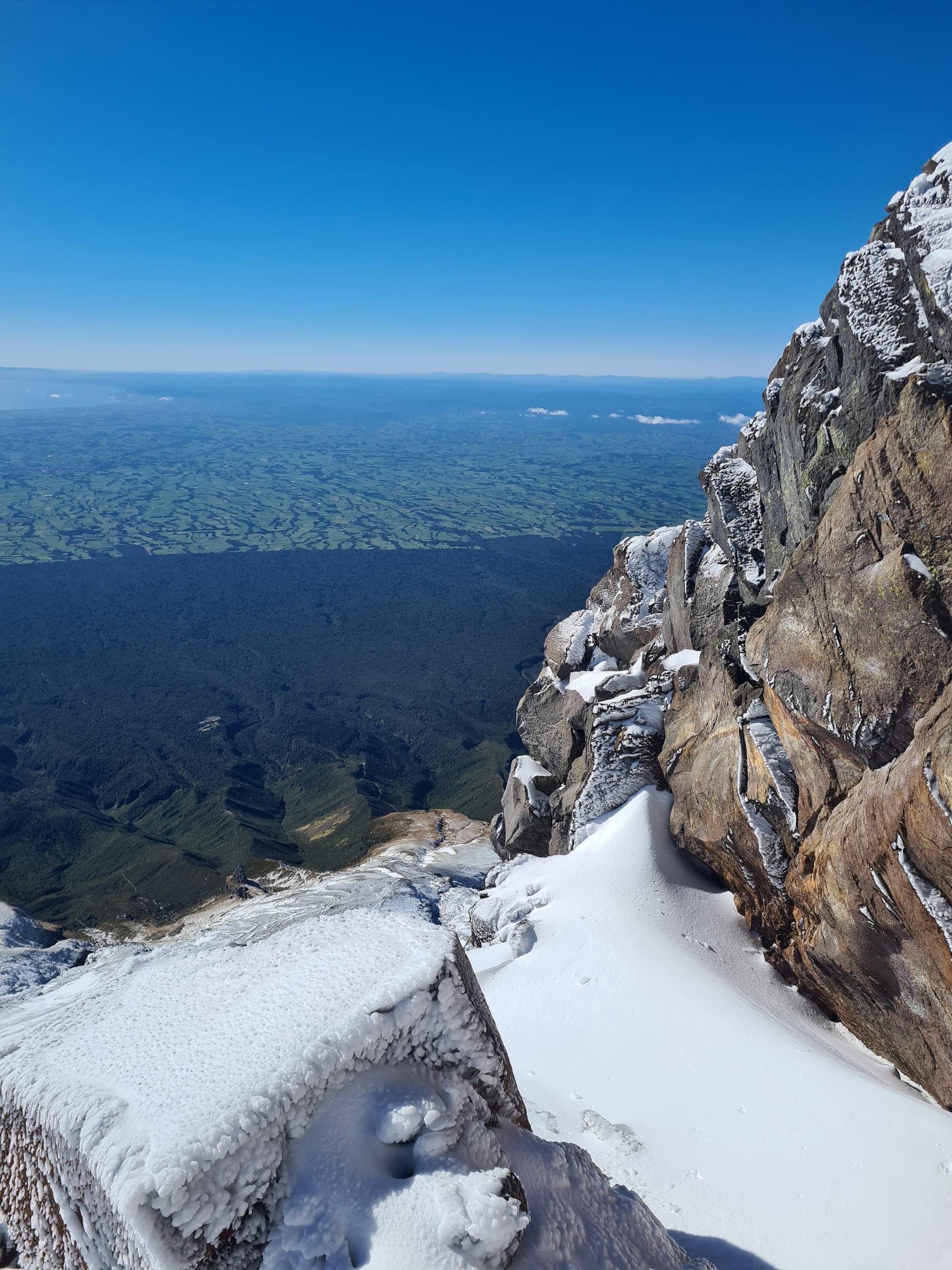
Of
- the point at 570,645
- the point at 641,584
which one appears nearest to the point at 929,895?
the point at 641,584

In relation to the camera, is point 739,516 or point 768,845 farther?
point 739,516

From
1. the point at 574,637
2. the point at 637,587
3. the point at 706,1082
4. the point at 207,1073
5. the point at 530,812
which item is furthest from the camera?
the point at 574,637

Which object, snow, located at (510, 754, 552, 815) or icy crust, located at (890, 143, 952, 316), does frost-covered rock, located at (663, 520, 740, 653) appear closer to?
snow, located at (510, 754, 552, 815)

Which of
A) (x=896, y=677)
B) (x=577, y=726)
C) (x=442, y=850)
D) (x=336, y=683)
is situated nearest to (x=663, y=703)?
(x=577, y=726)

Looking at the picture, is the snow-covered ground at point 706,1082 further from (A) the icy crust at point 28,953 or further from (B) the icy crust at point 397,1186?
(A) the icy crust at point 28,953

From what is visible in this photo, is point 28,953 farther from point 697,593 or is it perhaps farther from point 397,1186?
point 697,593

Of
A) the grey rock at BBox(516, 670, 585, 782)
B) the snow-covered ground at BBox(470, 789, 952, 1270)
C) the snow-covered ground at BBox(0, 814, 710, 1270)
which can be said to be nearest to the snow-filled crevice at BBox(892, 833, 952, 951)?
the snow-covered ground at BBox(470, 789, 952, 1270)
